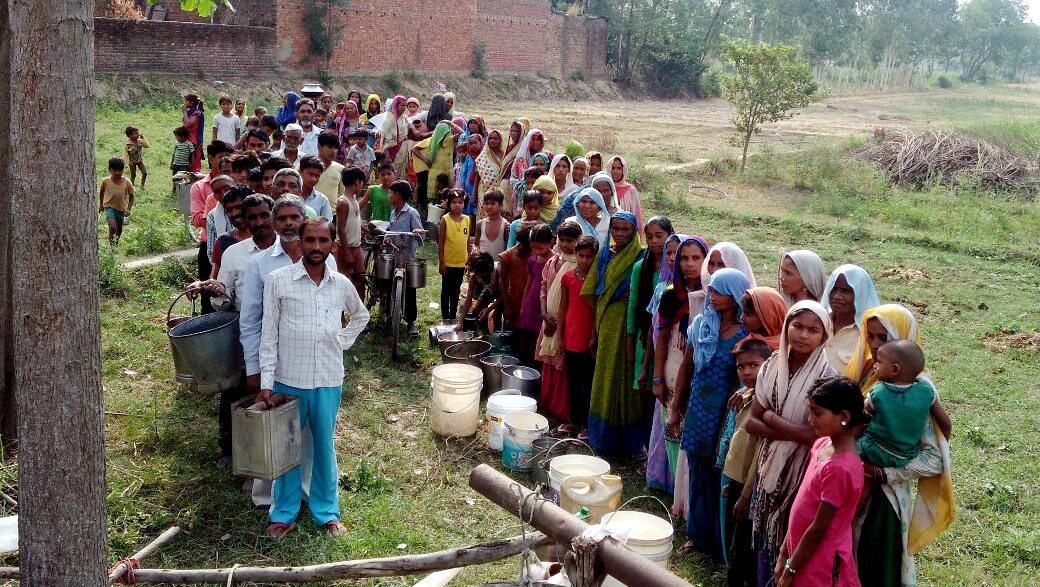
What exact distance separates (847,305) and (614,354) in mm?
1811

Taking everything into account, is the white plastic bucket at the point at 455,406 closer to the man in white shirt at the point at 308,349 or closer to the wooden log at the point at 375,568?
the man in white shirt at the point at 308,349

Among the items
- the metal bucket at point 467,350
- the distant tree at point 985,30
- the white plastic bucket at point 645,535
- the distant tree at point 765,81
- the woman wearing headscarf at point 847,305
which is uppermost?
the distant tree at point 985,30

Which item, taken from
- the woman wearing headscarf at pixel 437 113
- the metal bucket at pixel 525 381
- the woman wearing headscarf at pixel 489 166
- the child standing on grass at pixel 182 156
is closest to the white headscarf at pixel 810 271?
the metal bucket at pixel 525 381

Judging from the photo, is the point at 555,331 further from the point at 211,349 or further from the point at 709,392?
the point at 211,349

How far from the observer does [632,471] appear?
5.54 metres

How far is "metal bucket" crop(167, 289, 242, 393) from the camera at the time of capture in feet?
14.8

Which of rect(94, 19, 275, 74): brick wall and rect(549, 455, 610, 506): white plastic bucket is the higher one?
rect(94, 19, 275, 74): brick wall

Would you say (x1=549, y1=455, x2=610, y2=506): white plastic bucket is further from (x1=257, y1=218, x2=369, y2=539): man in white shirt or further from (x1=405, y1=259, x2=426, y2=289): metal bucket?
(x1=405, y1=259, x2=426, y2=289): metal bucket

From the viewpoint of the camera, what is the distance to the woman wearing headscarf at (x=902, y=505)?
3.41 metres

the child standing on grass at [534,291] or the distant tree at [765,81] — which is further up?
the distant tree at [765,81]

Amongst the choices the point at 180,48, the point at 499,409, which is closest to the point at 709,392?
the point at 499,409

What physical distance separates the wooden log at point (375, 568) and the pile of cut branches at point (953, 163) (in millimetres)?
16073

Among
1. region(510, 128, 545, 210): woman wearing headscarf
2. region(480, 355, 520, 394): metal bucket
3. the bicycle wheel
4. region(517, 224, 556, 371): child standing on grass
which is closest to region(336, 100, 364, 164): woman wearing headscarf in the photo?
region(510, 128, 545, 210): woman wearing headscarf

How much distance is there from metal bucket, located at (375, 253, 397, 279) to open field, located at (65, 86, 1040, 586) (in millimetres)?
643
